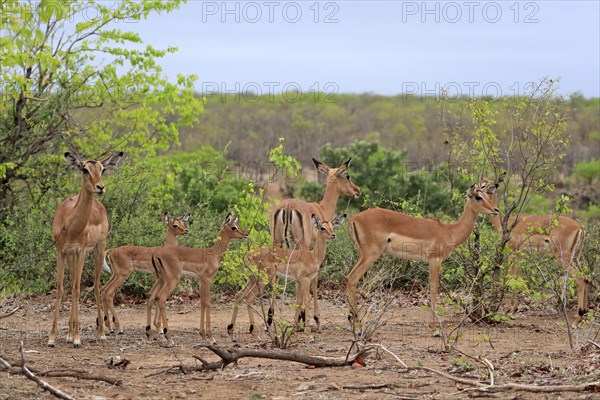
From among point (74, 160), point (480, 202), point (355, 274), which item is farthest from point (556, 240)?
point (74, 160)

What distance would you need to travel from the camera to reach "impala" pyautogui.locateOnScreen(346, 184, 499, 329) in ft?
38.1

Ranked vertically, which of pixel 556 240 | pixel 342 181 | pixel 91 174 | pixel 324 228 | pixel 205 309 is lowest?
pixel 205 309

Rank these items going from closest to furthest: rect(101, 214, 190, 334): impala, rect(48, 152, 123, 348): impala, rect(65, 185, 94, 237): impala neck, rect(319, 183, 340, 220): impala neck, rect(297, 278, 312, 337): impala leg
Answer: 1. rect(48, 152, 123, 348): impala
2. rect(65, 185, 94, 237): impala neck
3. rect(297, 278, 312, 337): impala leg
4. rect(101, 214, 190, 334): impala
5. rect(319, 183, 340, 220): impala neck

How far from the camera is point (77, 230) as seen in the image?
10180 mm

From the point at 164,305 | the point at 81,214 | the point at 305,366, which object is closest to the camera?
the point at 305,366

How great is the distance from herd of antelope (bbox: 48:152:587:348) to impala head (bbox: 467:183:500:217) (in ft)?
0.04

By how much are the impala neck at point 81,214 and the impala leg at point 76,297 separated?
0.32 metres

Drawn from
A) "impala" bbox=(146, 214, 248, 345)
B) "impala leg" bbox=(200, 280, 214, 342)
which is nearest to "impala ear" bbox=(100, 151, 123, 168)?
"impala" bbox=(146, 214, 248, 345)

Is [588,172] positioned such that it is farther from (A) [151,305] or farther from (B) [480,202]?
(A) [151,305]

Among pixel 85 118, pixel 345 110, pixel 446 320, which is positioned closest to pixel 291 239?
pixel 446 320

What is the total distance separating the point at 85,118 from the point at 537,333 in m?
11.0

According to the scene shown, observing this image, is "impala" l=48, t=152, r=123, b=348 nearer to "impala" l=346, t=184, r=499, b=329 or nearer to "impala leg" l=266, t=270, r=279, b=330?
"impala leg" l=266, t=270, r=279, b=330

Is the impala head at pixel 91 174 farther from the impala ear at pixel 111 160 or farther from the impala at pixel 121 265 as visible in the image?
the impala at pixel 121 265

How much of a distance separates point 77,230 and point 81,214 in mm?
216
